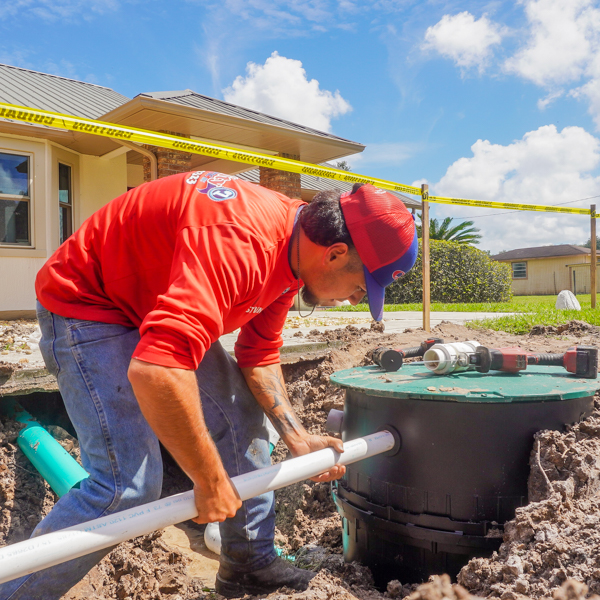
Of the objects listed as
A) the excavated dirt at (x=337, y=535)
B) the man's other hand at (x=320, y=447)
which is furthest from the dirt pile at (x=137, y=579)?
the man's other hand at (x=320, y=447)

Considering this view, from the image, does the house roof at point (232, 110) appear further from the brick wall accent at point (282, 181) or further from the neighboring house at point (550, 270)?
the neighboring house at point (550, 270)

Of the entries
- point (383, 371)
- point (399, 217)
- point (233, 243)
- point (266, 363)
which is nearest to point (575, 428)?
point (383, 371)

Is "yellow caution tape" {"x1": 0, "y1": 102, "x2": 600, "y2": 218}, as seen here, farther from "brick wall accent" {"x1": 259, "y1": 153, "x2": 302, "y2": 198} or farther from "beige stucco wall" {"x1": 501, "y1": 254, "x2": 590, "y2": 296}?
"beige stucco wall" {"x1": 501, "y1": 254, "x2": 590, "y2": 296}

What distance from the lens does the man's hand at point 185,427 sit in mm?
1419

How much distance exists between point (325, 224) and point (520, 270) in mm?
47880

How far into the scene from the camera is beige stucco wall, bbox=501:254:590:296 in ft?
138

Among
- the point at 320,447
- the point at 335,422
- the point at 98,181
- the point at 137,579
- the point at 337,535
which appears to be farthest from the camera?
the point at 98,181

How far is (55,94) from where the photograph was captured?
10172 mm

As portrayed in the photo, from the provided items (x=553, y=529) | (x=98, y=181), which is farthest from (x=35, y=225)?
(x=553, y=529)

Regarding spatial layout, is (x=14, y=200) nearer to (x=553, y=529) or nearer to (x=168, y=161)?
(x=168, y=161)

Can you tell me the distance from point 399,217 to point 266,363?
0.96 meters

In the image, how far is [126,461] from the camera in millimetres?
1797

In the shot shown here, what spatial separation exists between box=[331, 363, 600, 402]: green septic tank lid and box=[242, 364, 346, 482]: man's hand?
0.29m

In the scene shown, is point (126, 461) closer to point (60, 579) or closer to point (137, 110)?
point (60, 579)
